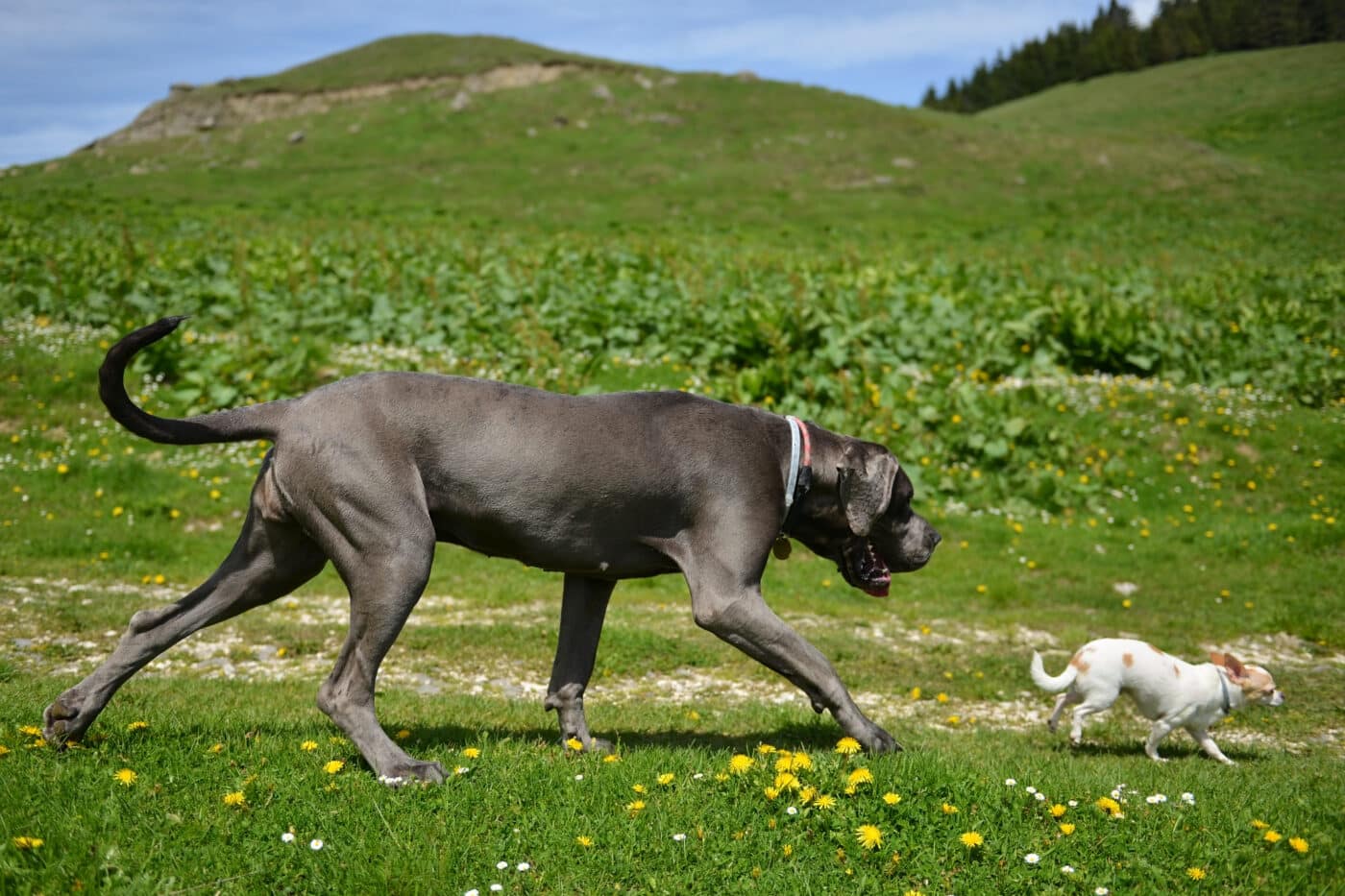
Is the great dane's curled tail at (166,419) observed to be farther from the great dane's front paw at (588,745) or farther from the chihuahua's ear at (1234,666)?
the chihuahua's ear at (1234,666)

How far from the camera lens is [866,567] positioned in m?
6.83

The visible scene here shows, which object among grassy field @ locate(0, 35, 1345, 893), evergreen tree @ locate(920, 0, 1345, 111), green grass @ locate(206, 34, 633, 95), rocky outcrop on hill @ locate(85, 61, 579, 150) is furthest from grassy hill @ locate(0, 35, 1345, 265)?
evergreen tree @ locate(920, 0, 1345, 111)

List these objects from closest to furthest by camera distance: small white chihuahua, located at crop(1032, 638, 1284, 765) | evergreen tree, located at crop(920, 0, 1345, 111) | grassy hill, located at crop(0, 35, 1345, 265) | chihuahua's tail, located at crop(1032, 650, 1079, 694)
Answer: small white chihuahua, located at crop(1032, 638, 1284, 765)
chihuahua's tail, located at crop(1032, 650, 1079, 694)
grassy hill, located at crop(0, 35, 1345, 265)
evergreen tree, located at crop(920, 0, 1345, 111)

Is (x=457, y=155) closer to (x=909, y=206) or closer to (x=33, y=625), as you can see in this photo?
(x=909, y=206)

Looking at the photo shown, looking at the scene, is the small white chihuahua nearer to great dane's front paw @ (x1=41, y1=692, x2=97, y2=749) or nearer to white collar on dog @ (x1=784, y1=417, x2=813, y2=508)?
white collar on dog @ (x1=784, y1=417, x2=813, y2=508)

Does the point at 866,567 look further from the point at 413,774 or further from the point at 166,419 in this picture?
the point at 166,419

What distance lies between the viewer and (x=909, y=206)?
47531mm

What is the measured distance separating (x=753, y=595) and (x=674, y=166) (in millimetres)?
49760

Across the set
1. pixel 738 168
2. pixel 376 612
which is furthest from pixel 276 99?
pixel 376 612

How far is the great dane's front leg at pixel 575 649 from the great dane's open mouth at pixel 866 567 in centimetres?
142

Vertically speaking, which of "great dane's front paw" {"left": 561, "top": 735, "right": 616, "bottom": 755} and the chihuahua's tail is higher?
"great dane's front paw" {"left": 561, "top": 735, "right": 616, "bottom": 755}

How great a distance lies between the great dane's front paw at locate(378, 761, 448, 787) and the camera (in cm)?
533

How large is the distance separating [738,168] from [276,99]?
107 ft

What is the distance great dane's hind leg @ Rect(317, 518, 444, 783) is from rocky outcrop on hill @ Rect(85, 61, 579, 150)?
65.5m
